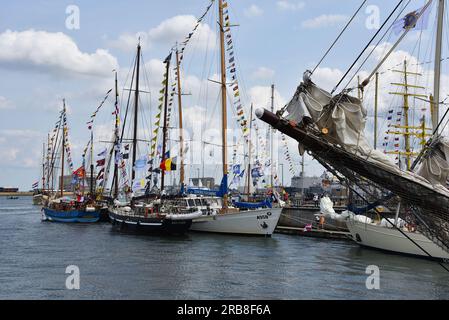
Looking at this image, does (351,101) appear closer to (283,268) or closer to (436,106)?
(436,106)

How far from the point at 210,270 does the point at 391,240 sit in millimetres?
13830

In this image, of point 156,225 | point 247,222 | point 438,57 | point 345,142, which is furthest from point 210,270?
point 156,225

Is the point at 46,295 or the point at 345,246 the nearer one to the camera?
the point at 46,295

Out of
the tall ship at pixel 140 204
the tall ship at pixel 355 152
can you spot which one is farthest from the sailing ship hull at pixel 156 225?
the tall ship at pixel 355 152

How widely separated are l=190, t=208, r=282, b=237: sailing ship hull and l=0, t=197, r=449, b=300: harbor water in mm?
1306

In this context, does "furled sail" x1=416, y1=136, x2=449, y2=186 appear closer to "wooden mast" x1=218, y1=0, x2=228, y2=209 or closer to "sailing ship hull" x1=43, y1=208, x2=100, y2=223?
"wooden mast" x1=218, y1=0, x2=228, y2=209

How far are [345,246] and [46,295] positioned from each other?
79.6 feet

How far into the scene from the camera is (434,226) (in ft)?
47.8

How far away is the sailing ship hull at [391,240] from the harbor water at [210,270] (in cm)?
63

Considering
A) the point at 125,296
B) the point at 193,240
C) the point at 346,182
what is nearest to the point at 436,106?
the point at 346,182

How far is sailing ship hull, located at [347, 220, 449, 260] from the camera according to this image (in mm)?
31500

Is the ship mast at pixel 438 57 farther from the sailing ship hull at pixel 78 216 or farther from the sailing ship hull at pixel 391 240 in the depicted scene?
the sailing ship hull at pixel 78 216

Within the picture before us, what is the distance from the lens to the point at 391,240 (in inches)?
1353

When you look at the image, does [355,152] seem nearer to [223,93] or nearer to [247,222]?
[247,222]
